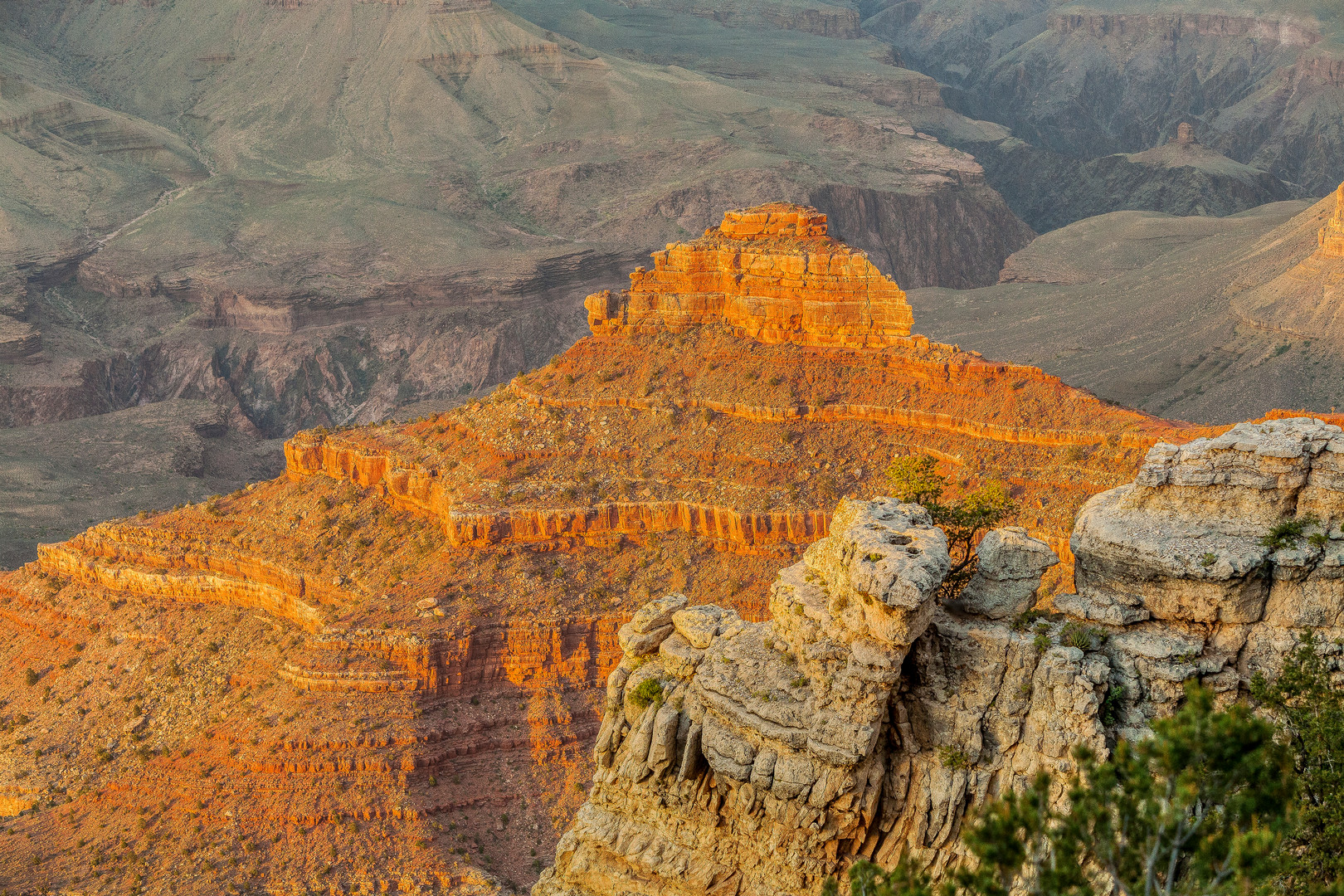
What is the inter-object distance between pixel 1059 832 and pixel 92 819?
46.5m

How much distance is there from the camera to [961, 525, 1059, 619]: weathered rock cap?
38531 millimetres

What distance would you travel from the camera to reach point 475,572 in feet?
219

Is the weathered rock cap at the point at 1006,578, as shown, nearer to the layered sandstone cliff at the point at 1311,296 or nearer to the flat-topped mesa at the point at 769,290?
the flat-topped mesa at the point at 769,290

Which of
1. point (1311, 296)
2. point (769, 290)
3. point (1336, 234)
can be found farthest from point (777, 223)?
point (1336, 234)

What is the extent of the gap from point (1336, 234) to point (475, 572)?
108645mm

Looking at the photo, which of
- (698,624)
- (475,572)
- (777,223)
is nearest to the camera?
(698,624)

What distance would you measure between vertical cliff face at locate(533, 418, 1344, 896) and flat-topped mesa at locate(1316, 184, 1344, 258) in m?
115

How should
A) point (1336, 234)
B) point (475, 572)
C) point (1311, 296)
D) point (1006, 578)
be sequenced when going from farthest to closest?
point (1336, 234) < point (1311, 296) < point (475, 572) < point (1006, 578)

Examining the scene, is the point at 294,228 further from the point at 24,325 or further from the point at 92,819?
the point at 92,819

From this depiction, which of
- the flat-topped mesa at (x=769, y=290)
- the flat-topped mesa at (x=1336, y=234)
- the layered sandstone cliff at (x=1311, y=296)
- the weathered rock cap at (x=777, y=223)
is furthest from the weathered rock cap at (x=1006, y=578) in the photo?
the flat-topped mesa at (x=1336, y=234)

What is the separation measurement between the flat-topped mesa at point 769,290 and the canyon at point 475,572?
0.17m

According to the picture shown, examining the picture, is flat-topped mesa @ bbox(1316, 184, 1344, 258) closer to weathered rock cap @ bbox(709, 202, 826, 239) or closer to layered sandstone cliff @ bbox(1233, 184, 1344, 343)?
layered sandstone cliff @ bbox(1233, 184, 1344, 343)

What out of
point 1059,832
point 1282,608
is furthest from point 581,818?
point 1282,608

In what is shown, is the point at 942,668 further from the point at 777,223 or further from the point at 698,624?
the point at 777,223
